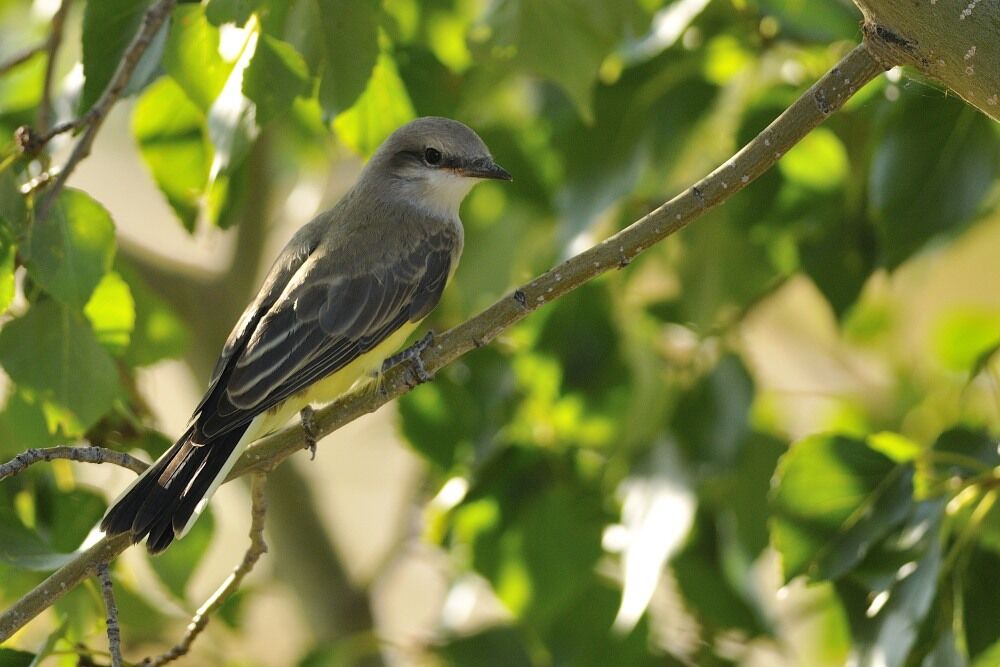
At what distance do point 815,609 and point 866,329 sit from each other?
1.26 m

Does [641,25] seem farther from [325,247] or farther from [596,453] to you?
[596,453]

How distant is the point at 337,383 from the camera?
2.55 meters

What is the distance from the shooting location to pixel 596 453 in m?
3.14

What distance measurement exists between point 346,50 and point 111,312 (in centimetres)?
64

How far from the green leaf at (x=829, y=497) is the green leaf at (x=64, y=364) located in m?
1.21

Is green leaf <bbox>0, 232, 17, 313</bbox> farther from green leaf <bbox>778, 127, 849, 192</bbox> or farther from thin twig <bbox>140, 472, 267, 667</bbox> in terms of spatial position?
green leaf <bbox>778, 127, 849, 192</bbox>

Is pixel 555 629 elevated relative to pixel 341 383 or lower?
lower

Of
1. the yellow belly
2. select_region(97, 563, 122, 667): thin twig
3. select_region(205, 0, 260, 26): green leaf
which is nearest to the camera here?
select_region(97, 563, 122, 667): thin twig

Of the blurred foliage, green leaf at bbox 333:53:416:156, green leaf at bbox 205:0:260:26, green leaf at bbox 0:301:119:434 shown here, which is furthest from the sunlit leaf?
green leaf at bbox 205:0:260:26

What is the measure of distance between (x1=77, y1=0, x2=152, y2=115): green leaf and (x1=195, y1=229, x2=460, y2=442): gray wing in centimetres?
58

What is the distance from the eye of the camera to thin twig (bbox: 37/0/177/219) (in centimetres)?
183

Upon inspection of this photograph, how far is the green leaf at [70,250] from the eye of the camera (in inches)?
72.1

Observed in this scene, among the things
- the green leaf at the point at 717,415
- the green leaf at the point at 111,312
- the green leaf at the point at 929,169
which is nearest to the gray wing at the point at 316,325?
the green leaf at the point at 111,312

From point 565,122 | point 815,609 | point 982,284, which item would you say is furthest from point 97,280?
point 982,284
